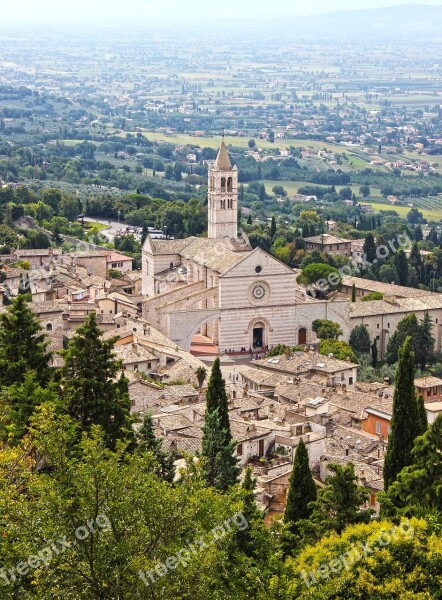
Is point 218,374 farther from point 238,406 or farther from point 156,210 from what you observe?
point 156,210

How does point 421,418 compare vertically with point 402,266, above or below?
above

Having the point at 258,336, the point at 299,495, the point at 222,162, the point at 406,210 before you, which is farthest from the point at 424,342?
the point at 406,210

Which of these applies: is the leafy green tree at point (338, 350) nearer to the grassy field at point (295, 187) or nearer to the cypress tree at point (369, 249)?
the cypress tree at point (369, 249)

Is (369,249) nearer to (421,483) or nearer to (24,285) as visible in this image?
(24,285)

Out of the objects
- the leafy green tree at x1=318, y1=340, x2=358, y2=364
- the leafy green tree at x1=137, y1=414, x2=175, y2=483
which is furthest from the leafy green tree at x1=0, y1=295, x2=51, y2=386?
the leafy green tree at x1=318, y1=340, x2=358, y2=364

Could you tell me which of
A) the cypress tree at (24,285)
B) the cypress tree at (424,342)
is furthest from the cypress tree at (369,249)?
the cypress tree at (24,285)

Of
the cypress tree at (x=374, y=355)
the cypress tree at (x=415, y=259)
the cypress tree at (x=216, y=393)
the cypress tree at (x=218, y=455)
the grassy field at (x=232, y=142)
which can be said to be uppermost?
the cypress tree at (x=216, y=393)
